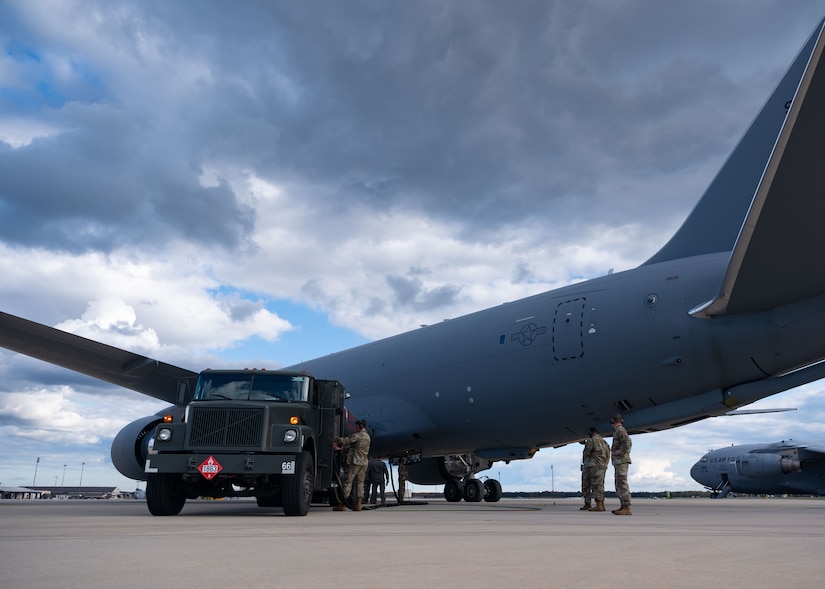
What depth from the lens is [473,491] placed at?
2103cm

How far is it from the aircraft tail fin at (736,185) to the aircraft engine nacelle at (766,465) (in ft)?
104

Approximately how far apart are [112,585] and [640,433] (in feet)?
40.5

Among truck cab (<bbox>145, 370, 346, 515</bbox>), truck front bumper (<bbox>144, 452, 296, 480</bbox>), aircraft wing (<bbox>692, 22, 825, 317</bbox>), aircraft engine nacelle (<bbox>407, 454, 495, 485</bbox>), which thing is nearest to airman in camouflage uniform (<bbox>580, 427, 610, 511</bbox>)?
aircraft wing (<bbox>692, 22, 825, 317</bbox>)

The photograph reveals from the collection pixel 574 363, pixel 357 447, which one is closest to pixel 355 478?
pixel 357 447

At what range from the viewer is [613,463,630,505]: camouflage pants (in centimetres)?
1067

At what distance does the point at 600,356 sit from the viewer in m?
13.3

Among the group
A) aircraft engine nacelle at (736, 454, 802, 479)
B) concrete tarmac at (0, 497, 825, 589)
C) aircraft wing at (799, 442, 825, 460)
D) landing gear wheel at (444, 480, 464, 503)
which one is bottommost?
concrete tarmac at (0, 497, 825, 589)

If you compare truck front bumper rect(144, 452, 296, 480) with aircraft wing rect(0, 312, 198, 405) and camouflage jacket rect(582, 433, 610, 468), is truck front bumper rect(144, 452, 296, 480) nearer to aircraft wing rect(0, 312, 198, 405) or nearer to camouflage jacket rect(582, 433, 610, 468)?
aircraft wing rect(0, 312, 198, 405)

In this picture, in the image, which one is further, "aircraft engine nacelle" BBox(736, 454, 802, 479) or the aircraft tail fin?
"aircraft engine nacelle" BBox(736, 454, 802, 479)

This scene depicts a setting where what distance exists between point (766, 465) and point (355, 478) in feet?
116

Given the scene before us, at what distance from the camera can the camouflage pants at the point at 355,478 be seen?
12.2 meters

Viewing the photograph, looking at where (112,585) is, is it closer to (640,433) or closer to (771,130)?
(640,433)

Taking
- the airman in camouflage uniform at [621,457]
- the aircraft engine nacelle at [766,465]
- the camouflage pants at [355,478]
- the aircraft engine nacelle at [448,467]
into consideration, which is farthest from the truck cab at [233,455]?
the aircraft engine nacelle at [766,465]

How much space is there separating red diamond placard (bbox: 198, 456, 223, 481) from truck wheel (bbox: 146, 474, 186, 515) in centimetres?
84
